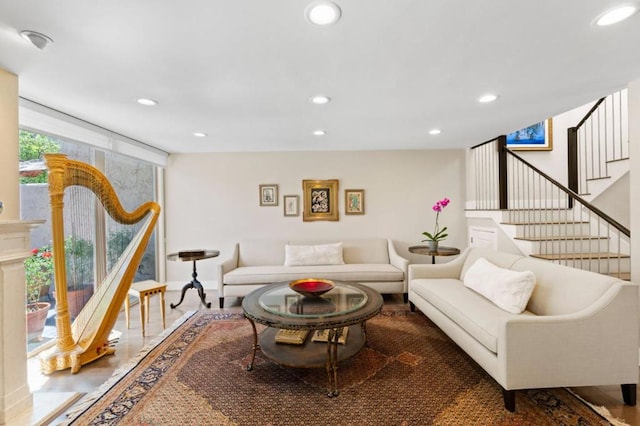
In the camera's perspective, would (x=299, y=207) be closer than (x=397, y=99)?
No

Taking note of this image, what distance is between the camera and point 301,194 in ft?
14.7

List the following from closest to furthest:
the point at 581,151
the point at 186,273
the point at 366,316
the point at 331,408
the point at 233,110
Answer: the point at 331,408 → the point at 366,316 → the point at 233,110 → the point at 581,151 → the point at 186,273

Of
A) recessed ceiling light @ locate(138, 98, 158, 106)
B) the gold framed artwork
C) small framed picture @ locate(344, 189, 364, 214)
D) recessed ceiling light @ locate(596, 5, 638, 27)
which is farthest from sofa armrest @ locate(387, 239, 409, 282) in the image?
recessed ceiling light @ locate(138, 98, 158, 106)

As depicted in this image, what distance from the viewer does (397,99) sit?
241 cm

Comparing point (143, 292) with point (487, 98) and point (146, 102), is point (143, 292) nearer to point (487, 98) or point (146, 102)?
point (146, 102)

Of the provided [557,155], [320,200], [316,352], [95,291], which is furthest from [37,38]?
[557,155]

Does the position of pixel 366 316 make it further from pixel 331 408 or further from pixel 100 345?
pixel 100 345

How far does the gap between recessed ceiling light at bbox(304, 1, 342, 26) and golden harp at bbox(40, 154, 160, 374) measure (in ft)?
6.40

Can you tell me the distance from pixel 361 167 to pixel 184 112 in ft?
8.83

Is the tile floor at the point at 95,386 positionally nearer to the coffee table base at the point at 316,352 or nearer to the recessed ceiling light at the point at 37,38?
the coffee table base at the point at 316,352

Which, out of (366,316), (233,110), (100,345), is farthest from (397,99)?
(100,345)

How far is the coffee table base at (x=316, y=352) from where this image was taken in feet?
6.31

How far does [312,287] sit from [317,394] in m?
0.81

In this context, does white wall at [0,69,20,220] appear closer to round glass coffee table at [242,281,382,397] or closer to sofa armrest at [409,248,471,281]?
round glass coffee table at [242,281,382,397]
